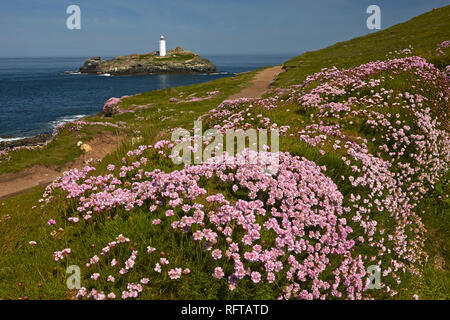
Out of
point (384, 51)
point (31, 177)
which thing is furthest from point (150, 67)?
point (31, 177)

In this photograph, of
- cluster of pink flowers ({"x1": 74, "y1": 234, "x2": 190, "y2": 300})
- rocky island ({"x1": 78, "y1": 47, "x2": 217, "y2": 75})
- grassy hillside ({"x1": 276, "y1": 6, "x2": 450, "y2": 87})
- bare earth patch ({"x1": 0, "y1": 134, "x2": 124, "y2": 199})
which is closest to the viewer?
cluster of pink flowers ({"x1": 74, "y1": 234, "x2": 190, "y2": 300})

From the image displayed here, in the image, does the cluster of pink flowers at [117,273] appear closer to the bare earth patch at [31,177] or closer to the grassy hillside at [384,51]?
the bare earth patch at [31,177]

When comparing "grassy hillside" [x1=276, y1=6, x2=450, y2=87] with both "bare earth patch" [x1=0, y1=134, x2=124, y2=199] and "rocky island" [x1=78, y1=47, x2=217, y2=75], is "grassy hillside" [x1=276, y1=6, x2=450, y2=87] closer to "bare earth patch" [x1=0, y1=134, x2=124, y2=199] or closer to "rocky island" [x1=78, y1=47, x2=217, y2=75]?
"bare earth patch" [x1=0, y1=134, x2=124, y2=199]

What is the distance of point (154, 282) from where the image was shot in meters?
4.17

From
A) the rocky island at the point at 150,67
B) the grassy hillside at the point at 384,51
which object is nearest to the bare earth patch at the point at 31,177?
the grassy hillside at the point at 384,51

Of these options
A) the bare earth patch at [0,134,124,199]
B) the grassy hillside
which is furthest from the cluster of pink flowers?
the grassy hillside

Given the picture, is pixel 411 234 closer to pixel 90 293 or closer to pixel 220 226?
pixel 220 226

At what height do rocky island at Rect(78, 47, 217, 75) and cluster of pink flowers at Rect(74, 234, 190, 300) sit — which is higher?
rocky island at Rect(78, 47, 217, 75)

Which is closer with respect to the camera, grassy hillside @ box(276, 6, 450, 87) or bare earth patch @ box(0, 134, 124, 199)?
bare earth patch @ box(0, 134, 124, 199)

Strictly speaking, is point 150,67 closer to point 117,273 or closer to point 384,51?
point 384,51

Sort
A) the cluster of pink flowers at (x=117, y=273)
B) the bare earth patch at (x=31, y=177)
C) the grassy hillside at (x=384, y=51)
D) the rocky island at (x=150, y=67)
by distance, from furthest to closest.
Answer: the rocky island at (x=150, y=67) < the grassy hillside at (x=384, y=51) < the bare earth patch at (x=31, y=177) < the cluster of pink flowers at (x=117, y=273)

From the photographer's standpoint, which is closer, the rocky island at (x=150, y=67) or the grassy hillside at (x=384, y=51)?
the grassy hillside at (x=384, y=51)
